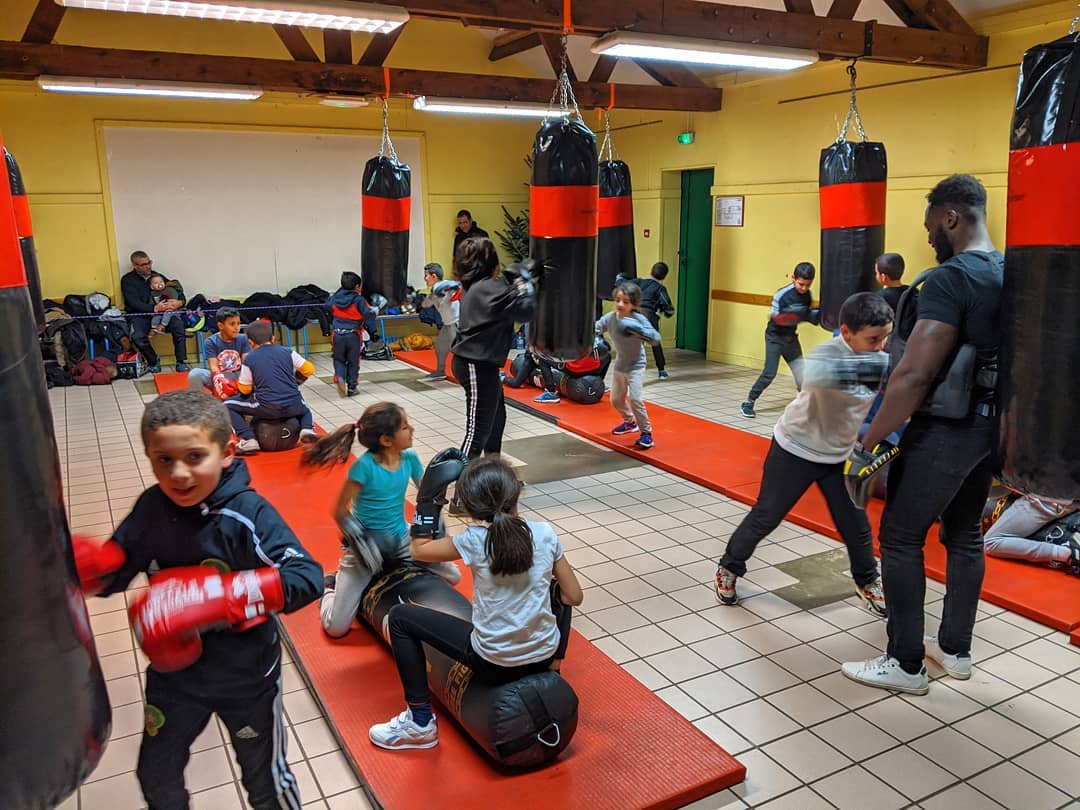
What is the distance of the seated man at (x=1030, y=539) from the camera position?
13.2ft

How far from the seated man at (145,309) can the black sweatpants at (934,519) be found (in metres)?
9.19

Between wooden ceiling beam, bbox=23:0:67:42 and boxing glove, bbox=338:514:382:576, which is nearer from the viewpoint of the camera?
boxing glove, bbox=338:514:382:576

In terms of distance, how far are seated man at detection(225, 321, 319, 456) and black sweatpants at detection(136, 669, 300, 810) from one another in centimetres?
448

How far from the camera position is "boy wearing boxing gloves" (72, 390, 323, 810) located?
178cm

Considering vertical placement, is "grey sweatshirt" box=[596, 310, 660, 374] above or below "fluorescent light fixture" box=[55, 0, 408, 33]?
below

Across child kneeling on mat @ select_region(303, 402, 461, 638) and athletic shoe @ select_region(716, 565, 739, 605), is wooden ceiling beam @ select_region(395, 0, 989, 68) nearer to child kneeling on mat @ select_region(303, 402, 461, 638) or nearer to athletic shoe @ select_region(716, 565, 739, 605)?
child kneeling on mat @ select_region(303, 402, 461, 638)

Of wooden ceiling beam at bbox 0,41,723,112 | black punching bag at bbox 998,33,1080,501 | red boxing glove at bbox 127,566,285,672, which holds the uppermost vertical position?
wooden ceiling beam at bbox 0,41,723,112

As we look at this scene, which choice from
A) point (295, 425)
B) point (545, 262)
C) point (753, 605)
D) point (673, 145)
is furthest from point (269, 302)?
point (753, 605)

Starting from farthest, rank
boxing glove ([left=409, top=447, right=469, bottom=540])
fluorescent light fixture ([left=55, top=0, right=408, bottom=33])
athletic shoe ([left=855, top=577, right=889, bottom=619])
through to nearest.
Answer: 1. fluorescent light fixture ([left=55, top=0, right=408, bottom=33])
2. athletic shoe ([left=855, top=577, right=889, bottom=619])
3. boxing glove ([left=409, top=447, right=469, bottom=540])

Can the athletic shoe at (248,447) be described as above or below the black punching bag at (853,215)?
below

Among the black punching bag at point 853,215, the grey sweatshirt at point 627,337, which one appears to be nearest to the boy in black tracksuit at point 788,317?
the black punching bag at point 853,215

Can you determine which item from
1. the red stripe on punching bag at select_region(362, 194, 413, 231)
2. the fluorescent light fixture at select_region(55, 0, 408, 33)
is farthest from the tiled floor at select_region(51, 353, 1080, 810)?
the fluorescent light fixture at select_region(55, 0, 408, 33)

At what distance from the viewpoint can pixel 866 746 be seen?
9.30 ft

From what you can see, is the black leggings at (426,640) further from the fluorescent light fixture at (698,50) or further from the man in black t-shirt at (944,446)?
the fluorescent light fixture at (698,50)
